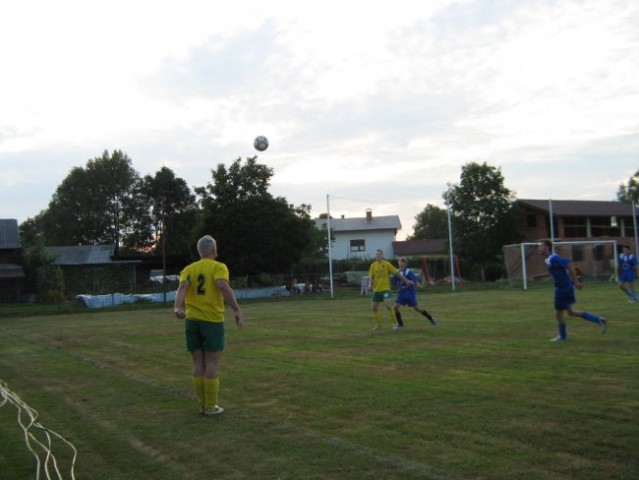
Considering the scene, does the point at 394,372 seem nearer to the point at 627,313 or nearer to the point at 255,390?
the point at 255,390

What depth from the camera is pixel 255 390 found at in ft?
27.7

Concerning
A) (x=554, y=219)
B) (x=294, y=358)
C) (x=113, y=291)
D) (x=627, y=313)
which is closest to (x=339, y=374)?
(x=294, y=358)

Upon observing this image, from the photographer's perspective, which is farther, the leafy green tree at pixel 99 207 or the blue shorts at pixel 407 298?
the leafy green tree at pixel 99 207

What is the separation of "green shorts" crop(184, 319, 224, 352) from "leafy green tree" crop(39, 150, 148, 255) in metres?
73.3

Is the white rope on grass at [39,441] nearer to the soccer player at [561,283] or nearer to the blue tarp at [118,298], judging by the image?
the soccer player at [561,283]

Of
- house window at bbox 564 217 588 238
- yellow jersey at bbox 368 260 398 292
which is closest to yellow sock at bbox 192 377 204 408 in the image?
yellow jersey at bbox 368 260 398 292

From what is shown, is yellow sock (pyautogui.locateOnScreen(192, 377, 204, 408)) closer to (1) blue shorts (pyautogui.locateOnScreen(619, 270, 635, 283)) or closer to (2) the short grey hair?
(2) the short grey hair

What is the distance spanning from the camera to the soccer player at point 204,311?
7.35m

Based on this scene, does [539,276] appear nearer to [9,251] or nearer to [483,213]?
[483,213]

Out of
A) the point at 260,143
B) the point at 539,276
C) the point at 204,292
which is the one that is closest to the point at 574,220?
the point at 539,276

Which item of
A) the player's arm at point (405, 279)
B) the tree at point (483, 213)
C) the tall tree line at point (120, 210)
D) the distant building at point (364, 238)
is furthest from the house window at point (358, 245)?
the player's arm at point (405, 279)

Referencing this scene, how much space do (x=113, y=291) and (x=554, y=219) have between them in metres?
38.1

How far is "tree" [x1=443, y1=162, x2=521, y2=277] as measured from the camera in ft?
180

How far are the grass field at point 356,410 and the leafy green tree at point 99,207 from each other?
67.6 m
